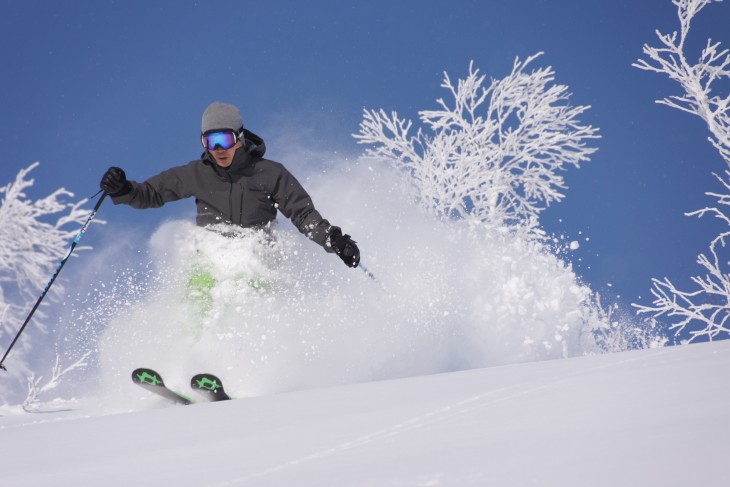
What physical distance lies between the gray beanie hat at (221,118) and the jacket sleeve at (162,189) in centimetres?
38

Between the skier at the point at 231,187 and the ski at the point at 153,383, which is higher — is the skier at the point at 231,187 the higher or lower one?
the higher one

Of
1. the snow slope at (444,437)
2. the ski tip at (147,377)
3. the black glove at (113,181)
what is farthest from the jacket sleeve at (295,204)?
the snow slope at (444,437)

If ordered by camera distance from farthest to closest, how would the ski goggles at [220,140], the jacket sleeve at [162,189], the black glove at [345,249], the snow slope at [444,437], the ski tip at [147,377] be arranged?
the jacket sleeve at [162,189]
the ski goggles at [220,140]
the black glove at [345,249]
the ski tip at [147,377]
the snow slope at [444,437]

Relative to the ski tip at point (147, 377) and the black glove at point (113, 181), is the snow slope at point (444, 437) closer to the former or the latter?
the ski tip at point (147, 377)

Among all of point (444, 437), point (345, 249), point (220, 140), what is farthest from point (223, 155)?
point (444, 437)

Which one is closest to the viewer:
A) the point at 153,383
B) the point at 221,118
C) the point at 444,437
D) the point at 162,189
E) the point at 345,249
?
the point at 444,437

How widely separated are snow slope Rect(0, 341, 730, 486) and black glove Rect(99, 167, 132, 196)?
83.3 inches

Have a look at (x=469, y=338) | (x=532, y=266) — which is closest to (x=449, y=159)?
(x=532, y=266)

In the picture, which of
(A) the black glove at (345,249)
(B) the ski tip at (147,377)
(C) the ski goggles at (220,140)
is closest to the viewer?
(B) the ski tip at (147,377)

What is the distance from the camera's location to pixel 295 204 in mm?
4902

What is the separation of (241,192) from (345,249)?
90 centimetres

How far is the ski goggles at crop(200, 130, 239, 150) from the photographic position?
476 centimetres

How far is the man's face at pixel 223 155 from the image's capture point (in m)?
4.77

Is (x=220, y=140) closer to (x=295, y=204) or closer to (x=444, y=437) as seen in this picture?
(x=295, y=204)
